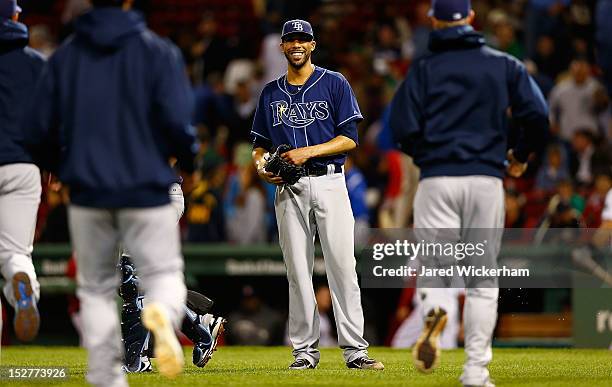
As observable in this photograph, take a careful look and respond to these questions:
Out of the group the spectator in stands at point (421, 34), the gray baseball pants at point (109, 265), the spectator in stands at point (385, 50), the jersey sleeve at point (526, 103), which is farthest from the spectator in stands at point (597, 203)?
the gray baseball pants at point (109, 265)

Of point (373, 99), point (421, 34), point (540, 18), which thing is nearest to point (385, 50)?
point (421, 34)

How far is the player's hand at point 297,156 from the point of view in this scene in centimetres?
879

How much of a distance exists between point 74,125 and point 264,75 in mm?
12571

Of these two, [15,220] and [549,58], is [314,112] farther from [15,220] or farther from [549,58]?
[549,58]

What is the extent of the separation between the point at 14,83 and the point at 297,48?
82.9 inches

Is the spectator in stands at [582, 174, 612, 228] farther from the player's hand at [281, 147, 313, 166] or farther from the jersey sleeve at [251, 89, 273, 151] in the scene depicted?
the player's hand at [281, 147, 313, 166]

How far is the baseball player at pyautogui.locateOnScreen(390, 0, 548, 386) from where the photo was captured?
712cm

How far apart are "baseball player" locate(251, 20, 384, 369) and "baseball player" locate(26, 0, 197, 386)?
2813 millimetres

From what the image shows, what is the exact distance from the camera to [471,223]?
283 inches

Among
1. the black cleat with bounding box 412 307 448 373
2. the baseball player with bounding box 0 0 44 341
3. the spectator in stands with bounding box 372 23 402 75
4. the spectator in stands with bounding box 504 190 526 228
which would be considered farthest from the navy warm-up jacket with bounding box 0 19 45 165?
the spectator in stands with bounding box 372 23 402 75

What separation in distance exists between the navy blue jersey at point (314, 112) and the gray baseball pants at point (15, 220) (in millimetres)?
1943

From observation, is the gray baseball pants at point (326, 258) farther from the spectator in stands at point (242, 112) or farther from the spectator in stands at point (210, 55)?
the spectator in stands at point (210, 55)

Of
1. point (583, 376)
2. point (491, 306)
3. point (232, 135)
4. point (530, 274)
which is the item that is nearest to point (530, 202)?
point (530, 274)

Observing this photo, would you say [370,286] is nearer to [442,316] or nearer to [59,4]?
[442,316]
